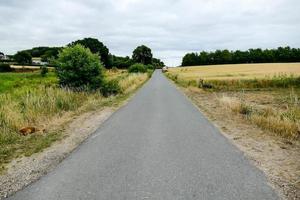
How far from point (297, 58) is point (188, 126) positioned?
140 metres

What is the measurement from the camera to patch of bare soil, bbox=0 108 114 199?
21.6ft

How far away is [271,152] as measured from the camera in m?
A: 9.13

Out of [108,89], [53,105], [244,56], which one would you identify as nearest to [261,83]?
[108,89]

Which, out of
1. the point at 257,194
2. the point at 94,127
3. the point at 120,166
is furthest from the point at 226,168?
the point at 94,127

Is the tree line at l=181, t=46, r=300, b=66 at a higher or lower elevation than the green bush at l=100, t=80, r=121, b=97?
higher

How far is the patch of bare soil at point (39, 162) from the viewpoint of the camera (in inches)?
259

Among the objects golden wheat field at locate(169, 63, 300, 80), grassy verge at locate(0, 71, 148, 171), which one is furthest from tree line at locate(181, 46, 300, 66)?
grassy verge at locate(0, 71, 148, 171)

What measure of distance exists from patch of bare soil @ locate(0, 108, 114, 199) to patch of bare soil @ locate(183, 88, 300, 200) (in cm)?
439

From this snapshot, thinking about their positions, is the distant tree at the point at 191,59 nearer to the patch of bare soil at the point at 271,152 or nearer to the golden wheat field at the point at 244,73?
the golden wheat field at the point at 244,73

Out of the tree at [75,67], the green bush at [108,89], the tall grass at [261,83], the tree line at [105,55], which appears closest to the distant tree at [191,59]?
the tree line at [105,55]

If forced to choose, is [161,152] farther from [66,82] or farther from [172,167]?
[66,82]

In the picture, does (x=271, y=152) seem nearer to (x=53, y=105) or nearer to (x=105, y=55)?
(x=53, y=105)

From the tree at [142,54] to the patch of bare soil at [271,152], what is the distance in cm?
14722

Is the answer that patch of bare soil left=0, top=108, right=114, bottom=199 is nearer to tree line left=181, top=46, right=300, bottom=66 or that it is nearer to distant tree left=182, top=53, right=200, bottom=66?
tree line left=181, top=46, right=300, bottom=66
